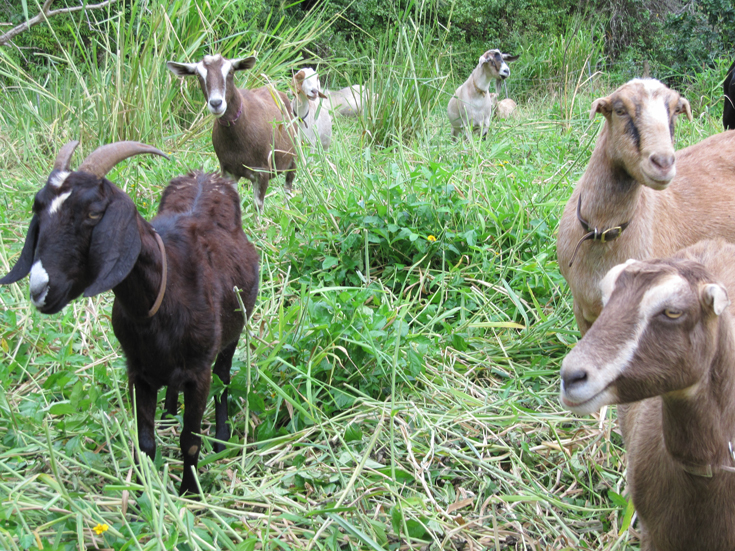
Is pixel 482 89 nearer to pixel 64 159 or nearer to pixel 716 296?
pixel 64 159

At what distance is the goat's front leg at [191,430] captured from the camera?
259cm

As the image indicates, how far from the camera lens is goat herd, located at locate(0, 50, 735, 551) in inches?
64.0

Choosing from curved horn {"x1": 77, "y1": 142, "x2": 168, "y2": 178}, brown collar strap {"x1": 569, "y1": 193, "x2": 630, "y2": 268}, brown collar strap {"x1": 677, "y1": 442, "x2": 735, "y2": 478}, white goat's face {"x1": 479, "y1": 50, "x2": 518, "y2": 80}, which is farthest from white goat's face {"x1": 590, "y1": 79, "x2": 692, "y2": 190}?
white goat's face {"x1": 479, "y1": 50, "x2": 518, "y2": 80}

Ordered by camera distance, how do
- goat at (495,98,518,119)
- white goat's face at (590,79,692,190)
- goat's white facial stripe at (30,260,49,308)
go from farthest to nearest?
1. goat at (495,98,518,119)
2. white goat's face at (590,79,692,190)
3. goat's white facial stripe at (30,260,49,308)

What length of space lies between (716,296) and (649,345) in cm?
21

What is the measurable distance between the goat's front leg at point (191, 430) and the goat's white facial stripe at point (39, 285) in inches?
30.7

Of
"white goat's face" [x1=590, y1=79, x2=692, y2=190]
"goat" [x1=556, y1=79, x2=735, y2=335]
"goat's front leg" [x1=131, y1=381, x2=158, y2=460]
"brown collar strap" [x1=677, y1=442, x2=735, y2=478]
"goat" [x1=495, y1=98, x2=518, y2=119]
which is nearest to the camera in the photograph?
"brown collar strap" [x1=677, y1=442, x2=735, y2=478]

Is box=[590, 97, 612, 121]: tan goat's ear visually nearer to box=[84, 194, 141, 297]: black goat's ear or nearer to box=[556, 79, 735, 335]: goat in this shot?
box=[556, 79, 735, 335]: goat

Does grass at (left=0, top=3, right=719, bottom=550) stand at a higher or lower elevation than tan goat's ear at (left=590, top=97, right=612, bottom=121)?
lower

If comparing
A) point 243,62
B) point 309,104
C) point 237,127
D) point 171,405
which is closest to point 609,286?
point 171,405

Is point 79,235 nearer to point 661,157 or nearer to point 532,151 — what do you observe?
point 661,157

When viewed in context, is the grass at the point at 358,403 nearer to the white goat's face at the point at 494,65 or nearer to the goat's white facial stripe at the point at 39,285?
the goat's white facial stripe at the point at 39,285

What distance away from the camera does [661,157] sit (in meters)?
2.77

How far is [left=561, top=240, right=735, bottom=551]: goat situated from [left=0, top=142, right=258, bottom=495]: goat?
1.55 metres
